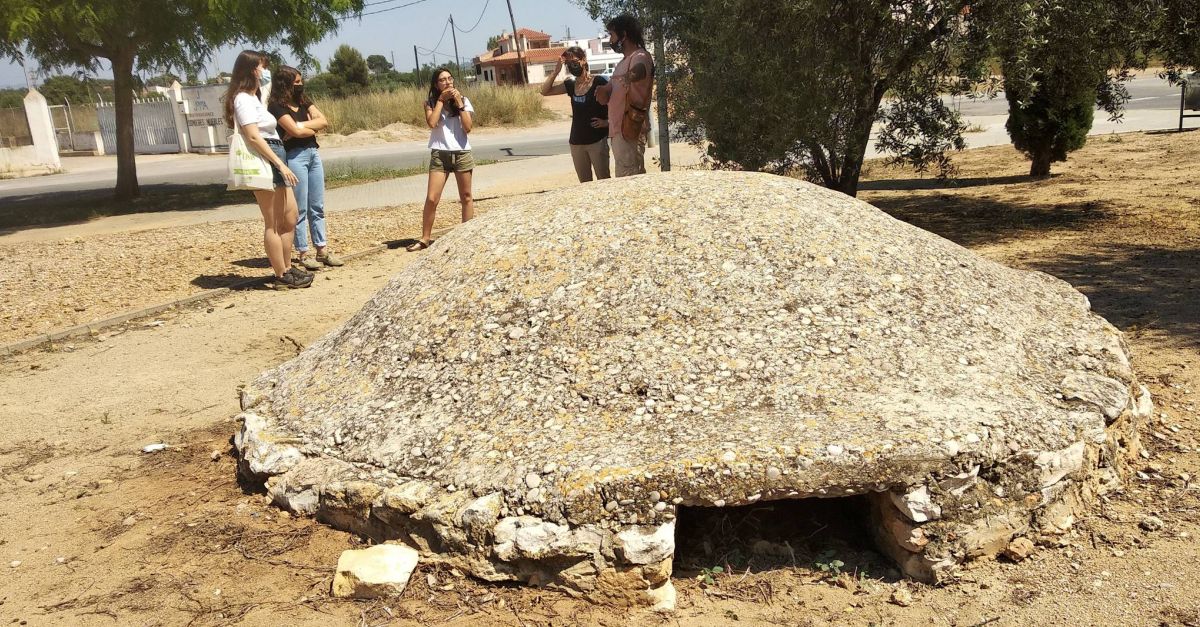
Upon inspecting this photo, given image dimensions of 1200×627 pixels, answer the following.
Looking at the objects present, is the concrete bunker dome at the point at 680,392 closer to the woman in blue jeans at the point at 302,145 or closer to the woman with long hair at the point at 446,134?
the woman in blue jeans at the point at 302,145

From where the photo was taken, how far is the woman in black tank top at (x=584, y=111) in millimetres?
7762

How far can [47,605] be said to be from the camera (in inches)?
122

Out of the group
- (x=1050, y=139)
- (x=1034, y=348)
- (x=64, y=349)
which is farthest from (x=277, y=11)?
(x=1034, y=348)

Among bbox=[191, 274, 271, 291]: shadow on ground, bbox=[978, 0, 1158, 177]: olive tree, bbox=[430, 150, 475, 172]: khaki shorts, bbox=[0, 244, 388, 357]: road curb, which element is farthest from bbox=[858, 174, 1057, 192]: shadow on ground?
bbox=[0, 244, 388, 357]: road curb

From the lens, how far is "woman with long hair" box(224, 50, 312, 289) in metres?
6.56

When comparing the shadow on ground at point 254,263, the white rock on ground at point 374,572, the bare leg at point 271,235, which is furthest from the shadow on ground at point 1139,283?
the shadow on ground at point 254,263

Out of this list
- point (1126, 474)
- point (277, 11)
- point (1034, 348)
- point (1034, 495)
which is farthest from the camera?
point (277, 11)

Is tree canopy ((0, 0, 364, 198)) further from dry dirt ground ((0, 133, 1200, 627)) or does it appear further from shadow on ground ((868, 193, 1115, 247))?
shadow on ground ((868, 193, 1115, 247))

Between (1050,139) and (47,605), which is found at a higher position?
(1050,139)

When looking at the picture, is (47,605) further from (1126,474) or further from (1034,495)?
(1126,474)

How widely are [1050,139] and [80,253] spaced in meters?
11.5

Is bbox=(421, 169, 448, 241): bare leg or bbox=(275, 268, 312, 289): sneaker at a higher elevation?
bbox=(421, 169, 448, 241): bare leg

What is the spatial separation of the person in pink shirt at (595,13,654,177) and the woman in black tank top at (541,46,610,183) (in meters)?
0.23

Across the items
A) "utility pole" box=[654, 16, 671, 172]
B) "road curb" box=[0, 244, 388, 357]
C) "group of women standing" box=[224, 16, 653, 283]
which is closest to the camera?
"road curb" box=[0, 244, 388, 357]
